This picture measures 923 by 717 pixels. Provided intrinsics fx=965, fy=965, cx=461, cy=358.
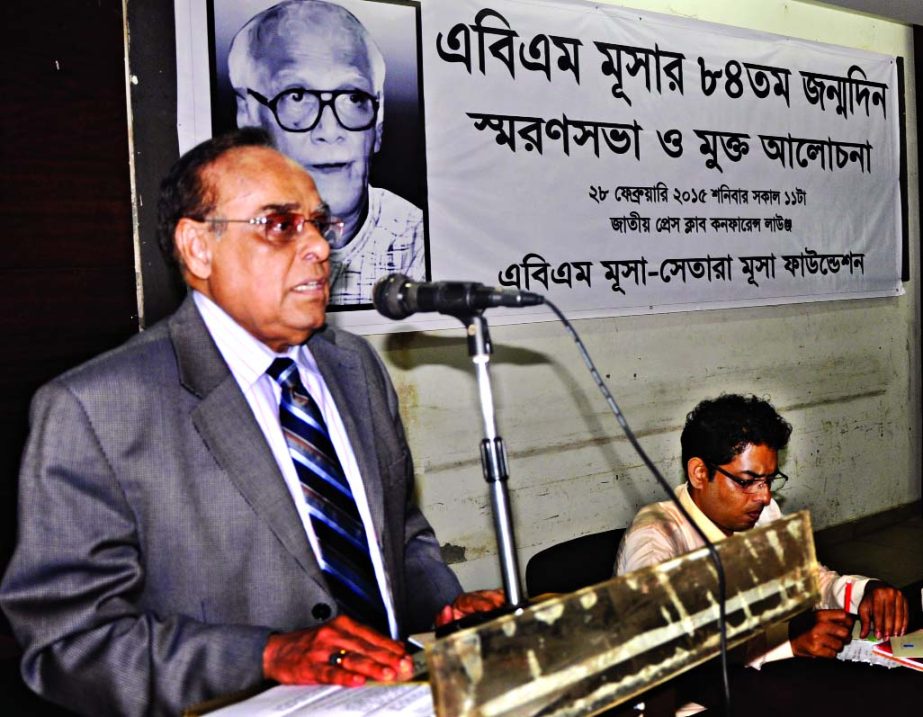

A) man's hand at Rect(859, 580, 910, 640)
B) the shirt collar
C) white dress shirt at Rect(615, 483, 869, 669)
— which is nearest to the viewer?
man's hand at Rect(859, 580, 910, 640)

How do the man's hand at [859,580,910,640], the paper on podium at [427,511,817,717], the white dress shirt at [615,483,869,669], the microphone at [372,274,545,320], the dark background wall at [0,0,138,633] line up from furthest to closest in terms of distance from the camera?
the dark background wall at [0,0,138,633] < the white dress shirt at [615,483,869,669] < the man's hand at [859,580,910,640] < the microphone at [372,274,545,320] < the paper on podium at [427,511,817,717]

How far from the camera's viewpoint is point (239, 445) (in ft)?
5.00

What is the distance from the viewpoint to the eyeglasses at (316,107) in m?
3.33

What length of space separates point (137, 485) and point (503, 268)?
2.58 metres

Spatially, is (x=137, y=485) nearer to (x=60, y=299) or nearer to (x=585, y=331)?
(x=60, y=299)

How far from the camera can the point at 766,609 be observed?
1.22 m

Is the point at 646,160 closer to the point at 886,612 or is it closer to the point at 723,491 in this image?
the point at 723,491

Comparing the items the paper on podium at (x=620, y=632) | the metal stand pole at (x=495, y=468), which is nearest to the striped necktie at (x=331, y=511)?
the metal stand pole at (x=495, y=468)

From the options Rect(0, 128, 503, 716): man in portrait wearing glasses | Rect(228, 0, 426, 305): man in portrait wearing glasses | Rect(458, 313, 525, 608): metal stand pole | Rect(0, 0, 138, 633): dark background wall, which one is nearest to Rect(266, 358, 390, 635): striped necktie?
→ Rect(0, 128, 503, 716): man in portrait wearing glasses

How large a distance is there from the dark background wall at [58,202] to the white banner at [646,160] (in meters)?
0.27

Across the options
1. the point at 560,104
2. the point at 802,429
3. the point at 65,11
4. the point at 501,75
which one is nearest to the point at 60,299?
the point at 65,11

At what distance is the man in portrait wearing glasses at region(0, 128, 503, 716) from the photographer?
1.35m

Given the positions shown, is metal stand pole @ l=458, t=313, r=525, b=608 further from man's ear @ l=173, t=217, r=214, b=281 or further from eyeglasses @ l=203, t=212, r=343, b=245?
man's ear @ l=173, t=217, r=214, b=281

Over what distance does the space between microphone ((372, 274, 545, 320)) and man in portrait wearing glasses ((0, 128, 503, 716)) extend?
280mm
